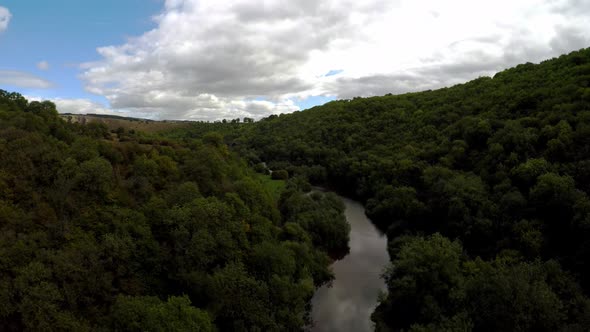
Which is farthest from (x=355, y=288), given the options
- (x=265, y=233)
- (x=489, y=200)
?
(x=489, y=200)

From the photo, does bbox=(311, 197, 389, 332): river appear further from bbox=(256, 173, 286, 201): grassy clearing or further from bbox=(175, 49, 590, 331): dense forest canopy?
bbox=(256, 173, 286, 201): grassy clearing

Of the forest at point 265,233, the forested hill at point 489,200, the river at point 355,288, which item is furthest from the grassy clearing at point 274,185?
the river at point 355,288

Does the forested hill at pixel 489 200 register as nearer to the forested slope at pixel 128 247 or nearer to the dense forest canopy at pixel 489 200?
the dense forest canopy at pixel 489 200

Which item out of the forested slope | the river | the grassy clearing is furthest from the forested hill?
the forested slope

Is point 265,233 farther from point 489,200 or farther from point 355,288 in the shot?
point 489,200

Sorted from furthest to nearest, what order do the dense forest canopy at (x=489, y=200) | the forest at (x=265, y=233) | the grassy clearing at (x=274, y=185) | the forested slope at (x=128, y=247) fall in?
1. the grassy clearing at (x=274, y=185)
2. the dense forest canopy at (x=489, y=200)
3. the forest at (x=265, y=233)
4. the forested slope at (x=128, y=247)

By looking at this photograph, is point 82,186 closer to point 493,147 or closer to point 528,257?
Answer: point 528,257

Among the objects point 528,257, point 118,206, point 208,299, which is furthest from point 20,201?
point 528,257
